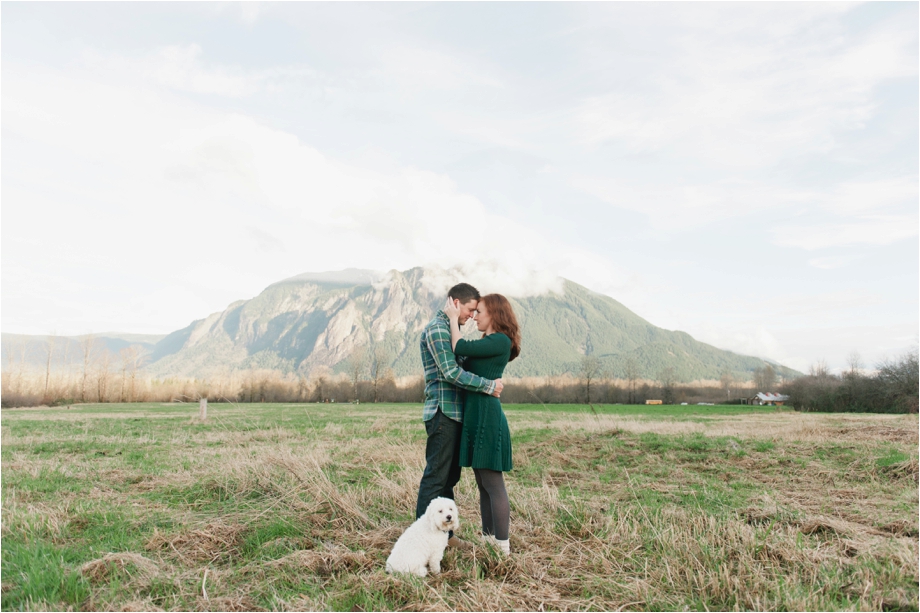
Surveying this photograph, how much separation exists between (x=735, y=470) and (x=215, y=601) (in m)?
10.3

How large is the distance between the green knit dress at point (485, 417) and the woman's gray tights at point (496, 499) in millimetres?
183

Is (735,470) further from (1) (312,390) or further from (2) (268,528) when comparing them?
(1) (312,390)

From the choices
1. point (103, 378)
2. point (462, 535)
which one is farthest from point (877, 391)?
point (103, 378)

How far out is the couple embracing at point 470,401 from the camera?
16.2 feet

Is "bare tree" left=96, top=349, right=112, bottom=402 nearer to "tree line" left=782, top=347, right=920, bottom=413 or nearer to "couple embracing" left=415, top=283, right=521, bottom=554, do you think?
"couple embracing" left=415, top=283, right=521, bottom=554

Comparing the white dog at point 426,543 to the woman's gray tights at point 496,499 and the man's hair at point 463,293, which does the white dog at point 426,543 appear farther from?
the man's hair at point 463,293

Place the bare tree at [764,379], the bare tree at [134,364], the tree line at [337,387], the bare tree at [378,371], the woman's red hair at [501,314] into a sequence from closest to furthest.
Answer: the woman's red hair at [501,314]
the tree line at [337,387]
the bare tree at [134,364]
the bare tree at [378,371]
the bare tree at [764,379]

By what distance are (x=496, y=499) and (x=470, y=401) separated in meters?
0.96

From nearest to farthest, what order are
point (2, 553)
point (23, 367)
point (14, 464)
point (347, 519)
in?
point (2, 553), point (347, 519), point (14, 464), point (23, 367)

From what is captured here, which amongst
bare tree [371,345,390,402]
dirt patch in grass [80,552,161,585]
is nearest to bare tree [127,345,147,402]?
bare tree [371,345,390,402]

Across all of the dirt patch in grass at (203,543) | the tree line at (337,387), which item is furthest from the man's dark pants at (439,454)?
the tree line at (337,387)

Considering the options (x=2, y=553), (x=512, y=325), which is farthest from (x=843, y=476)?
(x=2, y=553)

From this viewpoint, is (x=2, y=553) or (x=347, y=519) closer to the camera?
(x=2, y=553)

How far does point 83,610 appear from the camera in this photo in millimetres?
3906
